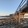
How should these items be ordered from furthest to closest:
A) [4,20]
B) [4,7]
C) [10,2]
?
[4,7], [10,2], [4,20]

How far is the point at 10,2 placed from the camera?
4.33 meters

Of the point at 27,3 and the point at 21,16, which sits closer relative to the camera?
the point at 27,3

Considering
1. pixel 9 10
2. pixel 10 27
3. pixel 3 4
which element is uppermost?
pixel 3 4

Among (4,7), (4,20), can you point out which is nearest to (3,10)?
(4,7)

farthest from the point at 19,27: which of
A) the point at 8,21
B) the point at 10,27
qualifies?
the point at 8,21

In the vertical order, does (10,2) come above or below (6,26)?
above

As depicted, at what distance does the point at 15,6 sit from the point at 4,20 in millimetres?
1427

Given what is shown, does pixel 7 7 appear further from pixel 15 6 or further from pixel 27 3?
pixel 27 3

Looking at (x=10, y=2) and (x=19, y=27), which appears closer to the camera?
(x=19, y=27)

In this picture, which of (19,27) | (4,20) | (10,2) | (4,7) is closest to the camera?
(19,27)

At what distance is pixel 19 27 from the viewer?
9.98 feet

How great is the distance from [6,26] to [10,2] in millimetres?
1720

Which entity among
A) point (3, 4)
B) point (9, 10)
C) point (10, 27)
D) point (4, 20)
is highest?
point (3, 4)

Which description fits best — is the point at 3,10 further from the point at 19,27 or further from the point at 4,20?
the point at 19,27
